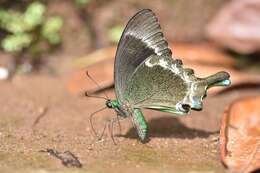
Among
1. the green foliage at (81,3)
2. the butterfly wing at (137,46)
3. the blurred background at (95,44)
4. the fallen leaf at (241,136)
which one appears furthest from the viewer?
the green foliage at (81,3)

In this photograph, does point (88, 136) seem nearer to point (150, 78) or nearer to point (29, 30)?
point (150, 78)

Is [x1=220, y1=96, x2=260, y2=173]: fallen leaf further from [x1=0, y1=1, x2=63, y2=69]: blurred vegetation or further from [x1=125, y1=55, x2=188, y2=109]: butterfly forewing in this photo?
[x1=0, y1=1, x2=63, y2=69]: blurred vegetation

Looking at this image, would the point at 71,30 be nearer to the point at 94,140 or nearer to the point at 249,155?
the point at 94,140

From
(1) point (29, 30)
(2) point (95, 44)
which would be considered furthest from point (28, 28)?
(2) point (95, 44)

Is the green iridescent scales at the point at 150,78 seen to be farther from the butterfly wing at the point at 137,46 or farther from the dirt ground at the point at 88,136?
the dirt ground at the point at 88,136

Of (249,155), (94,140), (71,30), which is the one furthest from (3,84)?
(249,155)

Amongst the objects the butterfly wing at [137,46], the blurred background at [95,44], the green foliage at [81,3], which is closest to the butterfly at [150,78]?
the butterfly wing at [137,46]
